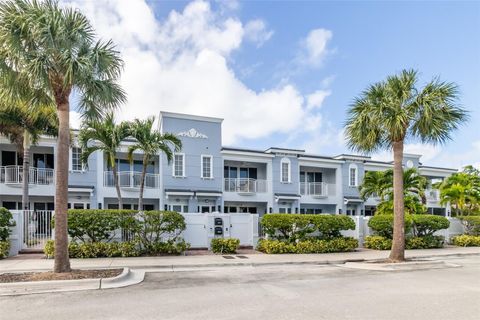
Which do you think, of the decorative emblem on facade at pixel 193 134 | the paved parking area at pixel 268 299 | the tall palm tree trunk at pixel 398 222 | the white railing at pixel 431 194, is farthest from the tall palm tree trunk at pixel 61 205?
the white railing at pixel 431 194

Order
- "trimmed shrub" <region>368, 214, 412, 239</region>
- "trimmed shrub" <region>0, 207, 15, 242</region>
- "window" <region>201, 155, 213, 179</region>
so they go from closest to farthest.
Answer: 1. "trimmed shrub" <region>0, 207, 15, 242</region>
2. "trimmed shrub" <region>368, 214, 412, 239</region>
3. "window" <region>201, 155, 213, 179</region>

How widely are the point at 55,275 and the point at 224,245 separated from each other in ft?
23.6

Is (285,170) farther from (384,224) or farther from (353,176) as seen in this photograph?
(384,224)

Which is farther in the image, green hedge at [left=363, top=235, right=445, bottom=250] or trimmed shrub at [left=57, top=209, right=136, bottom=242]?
green hedge at [left=363, top=235, right=445, bottom=250]

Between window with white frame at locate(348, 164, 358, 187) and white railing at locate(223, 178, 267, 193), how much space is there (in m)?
8.10

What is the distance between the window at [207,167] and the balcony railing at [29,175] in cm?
961

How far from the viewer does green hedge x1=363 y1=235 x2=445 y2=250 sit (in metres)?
17.3

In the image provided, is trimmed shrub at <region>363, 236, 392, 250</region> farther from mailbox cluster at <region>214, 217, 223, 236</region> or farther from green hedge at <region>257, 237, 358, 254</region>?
mailbox cluster at <region>214, 217, 223, 236</region>

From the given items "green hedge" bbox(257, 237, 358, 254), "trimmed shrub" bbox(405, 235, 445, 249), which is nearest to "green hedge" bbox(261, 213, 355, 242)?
Answer: "green hedge" bbox(257, 237, 358, 254)

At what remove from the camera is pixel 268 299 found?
765 centimetres

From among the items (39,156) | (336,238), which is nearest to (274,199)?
(336,238)

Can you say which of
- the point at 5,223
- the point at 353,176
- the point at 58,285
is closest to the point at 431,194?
the point at 353,176

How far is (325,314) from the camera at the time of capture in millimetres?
6512

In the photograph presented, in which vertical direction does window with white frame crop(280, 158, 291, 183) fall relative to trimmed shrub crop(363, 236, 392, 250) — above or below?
above
